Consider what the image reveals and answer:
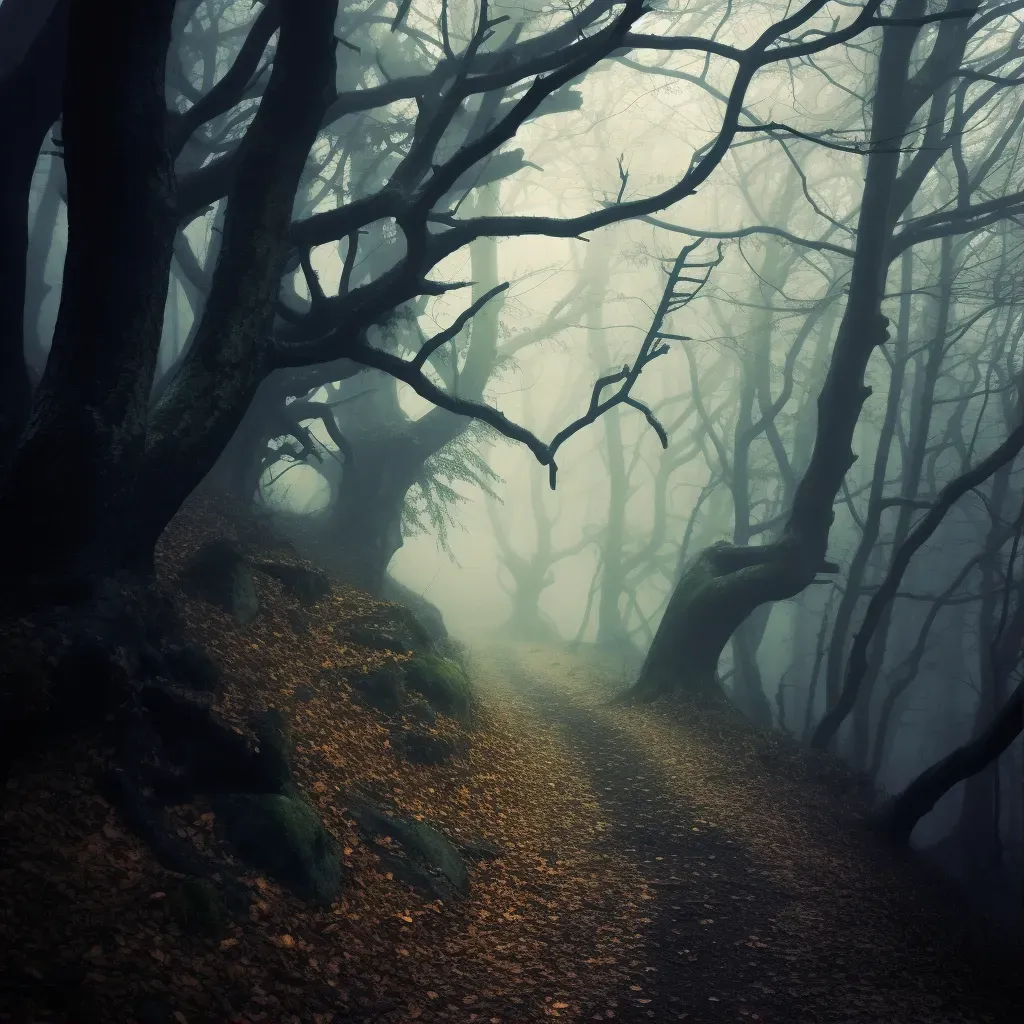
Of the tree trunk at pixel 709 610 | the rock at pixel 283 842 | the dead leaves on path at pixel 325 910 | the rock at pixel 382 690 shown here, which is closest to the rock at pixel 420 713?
the rock at pixel 382 690

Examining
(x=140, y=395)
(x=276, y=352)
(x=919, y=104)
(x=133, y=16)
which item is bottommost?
(x=140, y=395)

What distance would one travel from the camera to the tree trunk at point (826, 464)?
1061cm

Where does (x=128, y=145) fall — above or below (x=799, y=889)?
above

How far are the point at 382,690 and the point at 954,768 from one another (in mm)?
6514

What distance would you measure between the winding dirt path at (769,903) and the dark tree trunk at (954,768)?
1.29 ft

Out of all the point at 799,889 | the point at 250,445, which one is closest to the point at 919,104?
the point at 799,889

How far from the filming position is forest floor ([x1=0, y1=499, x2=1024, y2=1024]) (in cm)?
323

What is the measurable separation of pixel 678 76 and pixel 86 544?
16.3 meters

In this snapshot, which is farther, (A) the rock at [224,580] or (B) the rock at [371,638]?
(B) the rock at [371,638]

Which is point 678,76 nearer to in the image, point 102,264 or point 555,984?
point 102,264

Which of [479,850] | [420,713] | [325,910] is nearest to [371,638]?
[420,713]

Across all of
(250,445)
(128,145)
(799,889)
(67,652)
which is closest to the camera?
(67,652)

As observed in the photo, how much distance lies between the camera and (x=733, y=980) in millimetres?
4527

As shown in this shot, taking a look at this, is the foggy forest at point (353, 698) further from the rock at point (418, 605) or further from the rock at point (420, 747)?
the rock at point (418, 605)
